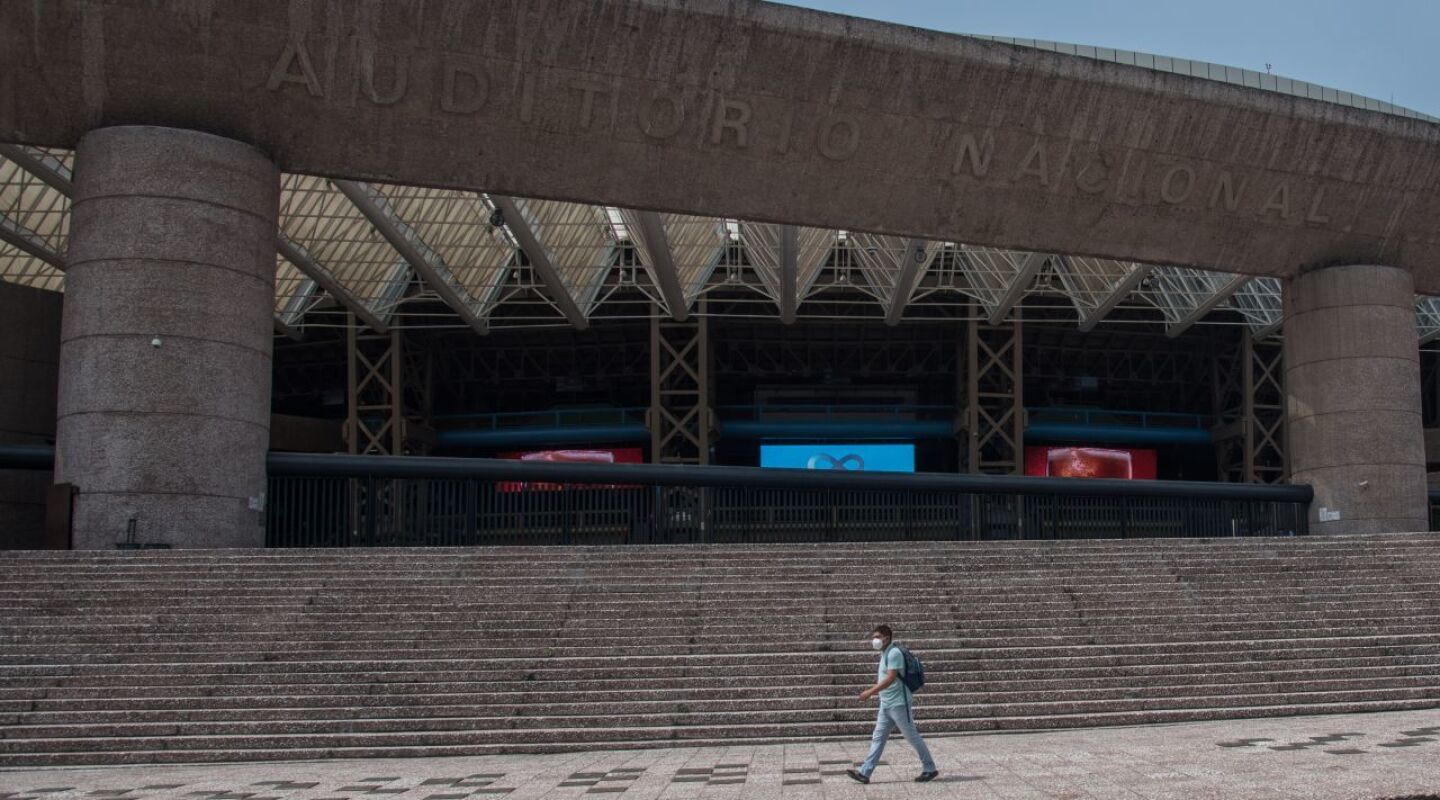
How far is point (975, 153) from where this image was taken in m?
22.5

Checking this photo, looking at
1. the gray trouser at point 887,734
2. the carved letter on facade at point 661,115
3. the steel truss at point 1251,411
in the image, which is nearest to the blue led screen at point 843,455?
the steel truss at point 1251,411

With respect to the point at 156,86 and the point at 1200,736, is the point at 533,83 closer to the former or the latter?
the point at 156,86

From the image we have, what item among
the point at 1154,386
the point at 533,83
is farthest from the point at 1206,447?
the point at 533,83

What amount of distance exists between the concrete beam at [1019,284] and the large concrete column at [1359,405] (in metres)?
9.27

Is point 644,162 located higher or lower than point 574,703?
higher

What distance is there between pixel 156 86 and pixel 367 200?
33.5 feet

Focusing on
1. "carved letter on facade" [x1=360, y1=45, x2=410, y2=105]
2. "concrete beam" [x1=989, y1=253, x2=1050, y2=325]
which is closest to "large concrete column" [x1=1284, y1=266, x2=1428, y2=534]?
"concrete beam" [x1=989, y1=253, x2=1050, y2=325]

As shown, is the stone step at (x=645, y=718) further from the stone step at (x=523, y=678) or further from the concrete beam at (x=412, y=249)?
the concrete beam at (x=412, y=249)

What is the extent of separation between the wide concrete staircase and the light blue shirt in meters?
2.68

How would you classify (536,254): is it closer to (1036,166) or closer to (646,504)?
(646,504)

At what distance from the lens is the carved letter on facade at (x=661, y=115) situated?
68.3 ft

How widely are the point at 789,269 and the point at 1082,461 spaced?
21.5 m

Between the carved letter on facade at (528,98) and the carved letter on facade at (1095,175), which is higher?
→ the carved letter on facade at (528,98)

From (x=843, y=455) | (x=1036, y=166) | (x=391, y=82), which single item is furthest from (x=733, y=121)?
(x=843, y=455)
